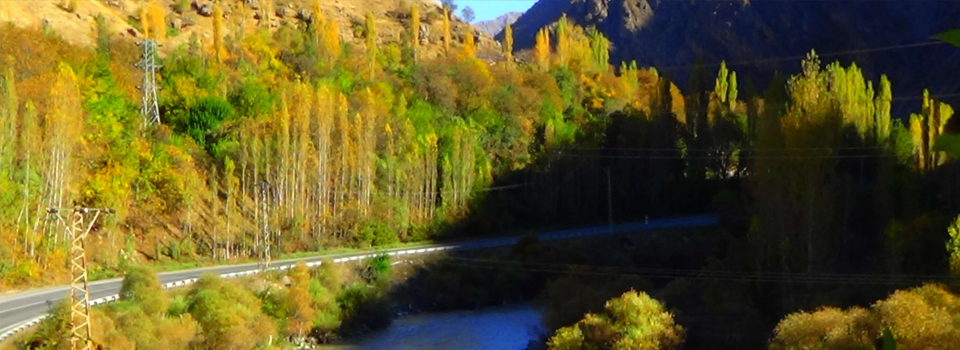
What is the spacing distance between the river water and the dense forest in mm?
1725

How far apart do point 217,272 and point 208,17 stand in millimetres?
45322

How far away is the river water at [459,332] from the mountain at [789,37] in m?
25.3

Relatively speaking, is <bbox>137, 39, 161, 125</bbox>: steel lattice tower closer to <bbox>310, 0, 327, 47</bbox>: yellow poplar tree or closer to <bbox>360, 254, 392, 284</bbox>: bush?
<bbox>360, 254, 392, 284</bbox>: bush

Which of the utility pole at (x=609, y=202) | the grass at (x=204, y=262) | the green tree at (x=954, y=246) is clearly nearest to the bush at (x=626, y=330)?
the green tree at (x=954, y=246)

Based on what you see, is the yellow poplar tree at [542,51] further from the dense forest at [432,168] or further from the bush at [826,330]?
the bush at [826,330]

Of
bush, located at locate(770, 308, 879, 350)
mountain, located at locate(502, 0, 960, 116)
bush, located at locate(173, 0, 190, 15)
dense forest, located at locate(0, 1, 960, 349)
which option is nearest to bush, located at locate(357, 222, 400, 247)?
dense forest, located at locate(0, 1, 960, 349)

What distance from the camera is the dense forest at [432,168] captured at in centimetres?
2959

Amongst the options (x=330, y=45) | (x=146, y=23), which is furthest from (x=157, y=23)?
(x=330, y=45)

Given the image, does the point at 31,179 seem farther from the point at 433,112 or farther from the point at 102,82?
the point at 433,112

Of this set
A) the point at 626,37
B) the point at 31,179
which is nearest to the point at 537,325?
the point at 31,179

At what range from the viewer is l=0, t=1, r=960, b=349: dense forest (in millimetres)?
29594

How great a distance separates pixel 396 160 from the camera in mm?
51562

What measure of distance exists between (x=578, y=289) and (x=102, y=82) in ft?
79.1

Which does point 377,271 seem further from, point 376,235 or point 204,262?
point 376,235
